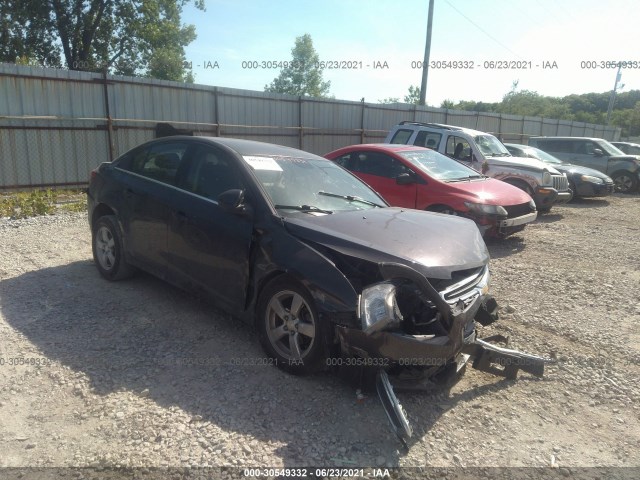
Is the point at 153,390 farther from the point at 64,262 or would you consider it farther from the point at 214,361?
the point at 64,262

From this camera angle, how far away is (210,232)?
3984 mm

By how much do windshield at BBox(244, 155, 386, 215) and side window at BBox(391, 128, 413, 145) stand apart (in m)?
6.16

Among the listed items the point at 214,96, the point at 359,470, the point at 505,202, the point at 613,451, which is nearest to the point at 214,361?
the point at 359,470

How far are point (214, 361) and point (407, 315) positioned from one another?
1.55m

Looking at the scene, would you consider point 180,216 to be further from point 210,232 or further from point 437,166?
point 437,166

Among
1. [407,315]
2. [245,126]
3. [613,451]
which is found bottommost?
[613,451]

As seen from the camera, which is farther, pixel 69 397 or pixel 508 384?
pixel 508 384

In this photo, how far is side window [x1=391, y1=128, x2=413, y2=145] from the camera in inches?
419

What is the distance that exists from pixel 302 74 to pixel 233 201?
1651 inches

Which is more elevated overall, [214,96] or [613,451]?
[214,96]

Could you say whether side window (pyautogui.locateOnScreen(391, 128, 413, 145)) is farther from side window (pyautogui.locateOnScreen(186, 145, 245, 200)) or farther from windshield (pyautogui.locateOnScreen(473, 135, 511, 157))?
side window (pyautogui.locateOnScreen(186, 145, 245, 200))

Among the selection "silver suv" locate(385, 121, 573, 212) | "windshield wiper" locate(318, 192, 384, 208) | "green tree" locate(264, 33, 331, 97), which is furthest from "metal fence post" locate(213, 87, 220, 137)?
"green tree" locate(264, 33, 331, 97)

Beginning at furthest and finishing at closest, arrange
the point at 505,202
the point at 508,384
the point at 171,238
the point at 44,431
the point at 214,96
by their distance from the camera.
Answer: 1. the point at 214,96
2. the point at 505,202
3. the point at 171,238
4. the point at 508,384
5. the point at 44,431

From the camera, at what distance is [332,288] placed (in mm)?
3135
